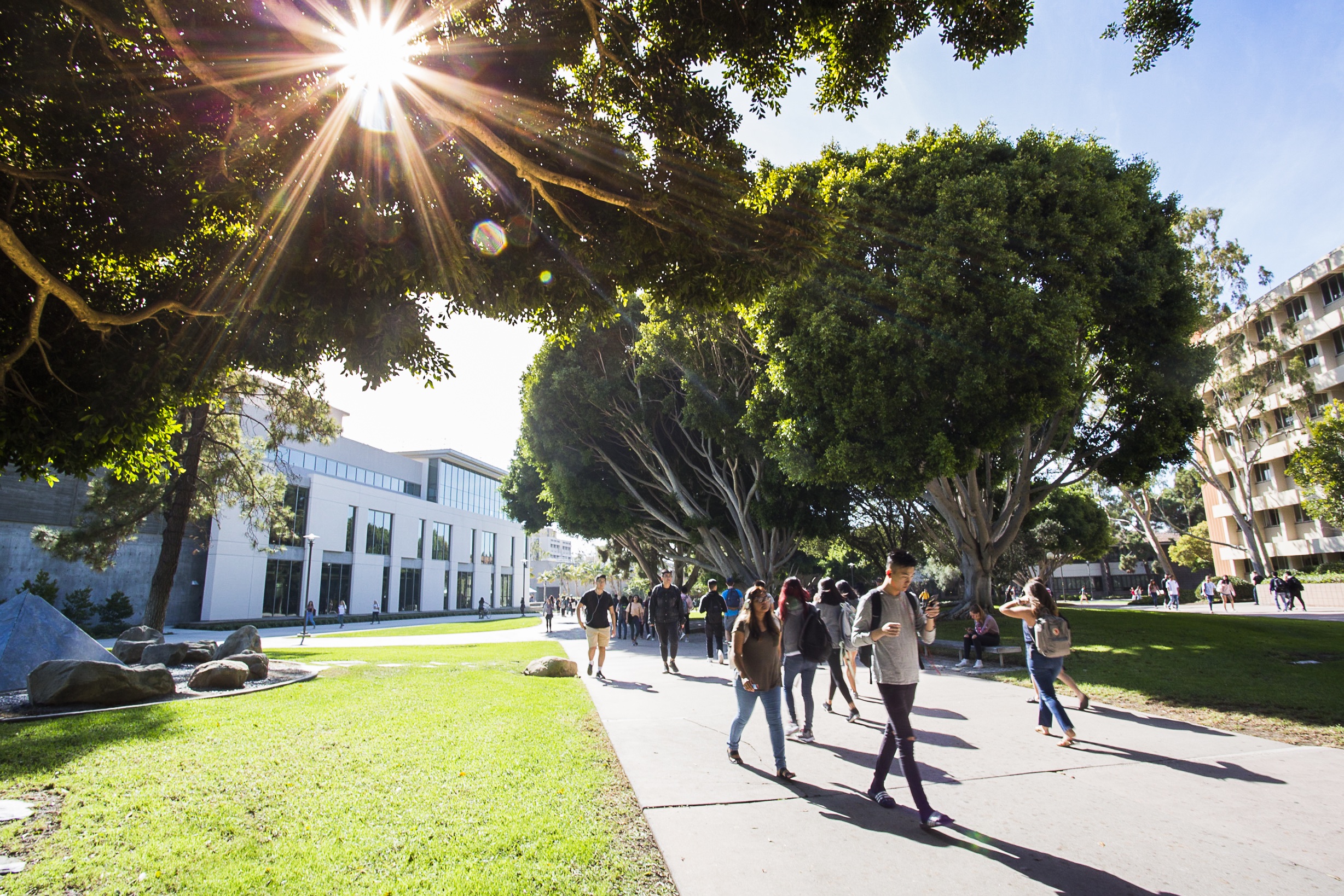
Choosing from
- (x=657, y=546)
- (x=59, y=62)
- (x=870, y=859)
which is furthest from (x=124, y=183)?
(x=657, y=546)

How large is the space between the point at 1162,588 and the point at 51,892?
4970cm

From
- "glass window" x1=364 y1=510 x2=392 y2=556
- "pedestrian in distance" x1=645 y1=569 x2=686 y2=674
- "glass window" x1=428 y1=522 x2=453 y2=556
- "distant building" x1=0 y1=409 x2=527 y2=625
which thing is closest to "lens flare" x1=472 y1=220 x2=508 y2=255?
"pedestrian in distance" x1=645 y1=569 x2=686 y2=674

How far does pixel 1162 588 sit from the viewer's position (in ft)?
132

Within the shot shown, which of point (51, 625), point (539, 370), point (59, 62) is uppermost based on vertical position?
point (539, 370)

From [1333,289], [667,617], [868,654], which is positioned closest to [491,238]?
[667,617]

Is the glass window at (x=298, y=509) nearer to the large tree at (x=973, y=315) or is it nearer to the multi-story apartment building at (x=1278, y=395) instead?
the large tree at (x=973, y=315)

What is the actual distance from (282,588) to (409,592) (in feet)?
43.1

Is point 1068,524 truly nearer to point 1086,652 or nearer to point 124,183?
point 1086,652

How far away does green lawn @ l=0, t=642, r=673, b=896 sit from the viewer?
129 inches

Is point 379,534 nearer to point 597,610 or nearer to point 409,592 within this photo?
point 409,592

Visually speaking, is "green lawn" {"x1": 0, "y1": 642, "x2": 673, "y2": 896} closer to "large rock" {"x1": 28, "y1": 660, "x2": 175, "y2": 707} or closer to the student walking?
"large rock" {"x1": 28, "y1": 660, "x2": 175, "y2": 707}

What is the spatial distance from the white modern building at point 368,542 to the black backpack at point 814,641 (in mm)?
19590

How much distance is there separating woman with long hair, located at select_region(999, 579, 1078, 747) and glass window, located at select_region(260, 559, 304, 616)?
132ft

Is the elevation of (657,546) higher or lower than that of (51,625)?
higher
